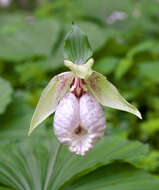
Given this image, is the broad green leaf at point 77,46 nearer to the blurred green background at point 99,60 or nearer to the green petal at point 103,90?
the green petal at point 103,90

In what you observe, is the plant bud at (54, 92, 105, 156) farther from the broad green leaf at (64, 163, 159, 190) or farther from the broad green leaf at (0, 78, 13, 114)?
the broad green leaf at (0, 78, 13, 114)

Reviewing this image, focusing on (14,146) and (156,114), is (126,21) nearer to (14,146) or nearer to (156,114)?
(156,114)

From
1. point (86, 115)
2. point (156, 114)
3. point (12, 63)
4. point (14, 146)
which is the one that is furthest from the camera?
point (12, 63)

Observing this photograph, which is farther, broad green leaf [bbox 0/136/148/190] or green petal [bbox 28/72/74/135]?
broad green leaf [bbox 0/136/148/190]

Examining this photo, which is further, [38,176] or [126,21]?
[126,21]

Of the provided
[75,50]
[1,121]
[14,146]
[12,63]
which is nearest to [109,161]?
[14,146]

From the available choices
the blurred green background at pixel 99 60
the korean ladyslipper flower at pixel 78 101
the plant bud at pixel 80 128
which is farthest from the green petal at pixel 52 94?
the blurred green background at pixel 99 60

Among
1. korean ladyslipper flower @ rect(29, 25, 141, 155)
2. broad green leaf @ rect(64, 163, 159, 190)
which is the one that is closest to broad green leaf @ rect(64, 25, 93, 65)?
korean ladyslipper flower @ rect(29, 25, 141, 155)
